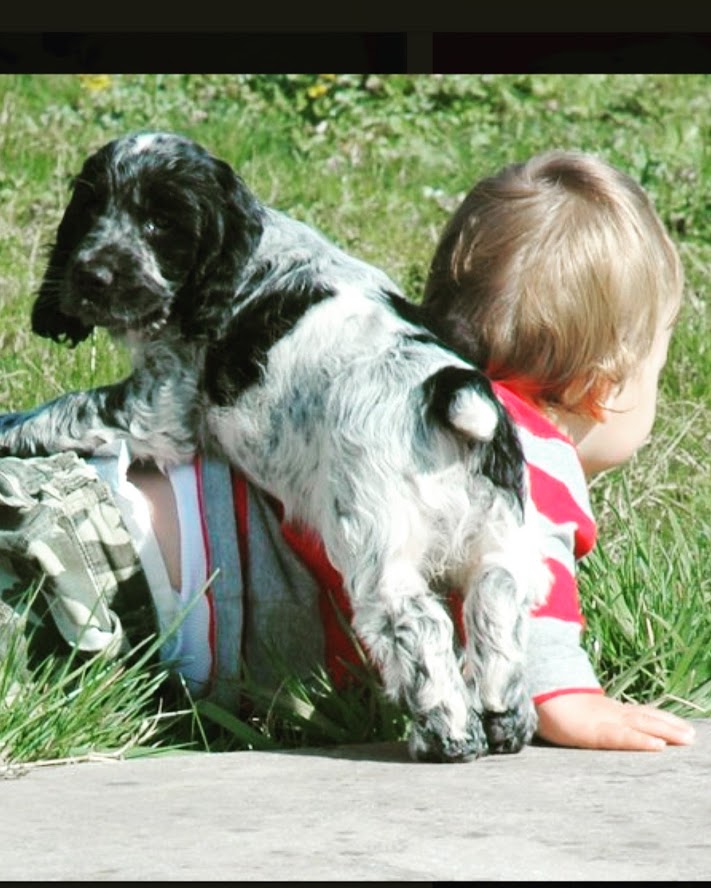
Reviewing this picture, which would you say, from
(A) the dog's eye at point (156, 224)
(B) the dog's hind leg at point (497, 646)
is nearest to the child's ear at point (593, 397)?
(B) the dog's hind leg at point (497, 646)

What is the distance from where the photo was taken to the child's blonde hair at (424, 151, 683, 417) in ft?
14.0

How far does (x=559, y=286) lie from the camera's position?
14.0ft

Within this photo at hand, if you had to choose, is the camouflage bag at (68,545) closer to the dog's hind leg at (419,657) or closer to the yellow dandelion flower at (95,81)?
the dog's hind leg at (419,657)

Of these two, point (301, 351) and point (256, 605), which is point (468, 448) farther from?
point (256, 605)

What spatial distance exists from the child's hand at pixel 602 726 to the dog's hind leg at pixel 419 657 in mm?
235

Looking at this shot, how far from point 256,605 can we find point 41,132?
167 inches

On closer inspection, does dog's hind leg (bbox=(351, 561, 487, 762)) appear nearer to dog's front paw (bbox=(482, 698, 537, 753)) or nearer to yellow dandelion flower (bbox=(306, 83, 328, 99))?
dog's front paw (bbox=(482, 698, 537, 753))

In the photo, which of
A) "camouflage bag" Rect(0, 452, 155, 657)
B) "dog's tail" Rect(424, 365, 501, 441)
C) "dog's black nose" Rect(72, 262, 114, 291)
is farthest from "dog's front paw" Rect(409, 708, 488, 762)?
"dog's black nose" Rect(72, 262, 114, 291)

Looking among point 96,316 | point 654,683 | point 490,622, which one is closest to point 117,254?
point 96,316

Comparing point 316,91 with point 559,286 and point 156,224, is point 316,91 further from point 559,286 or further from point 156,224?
point 156,224

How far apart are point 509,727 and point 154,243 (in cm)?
123

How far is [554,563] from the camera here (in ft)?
13.3

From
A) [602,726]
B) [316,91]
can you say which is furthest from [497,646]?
[316,91]

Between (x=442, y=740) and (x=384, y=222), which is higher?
(x=384, y=222)
